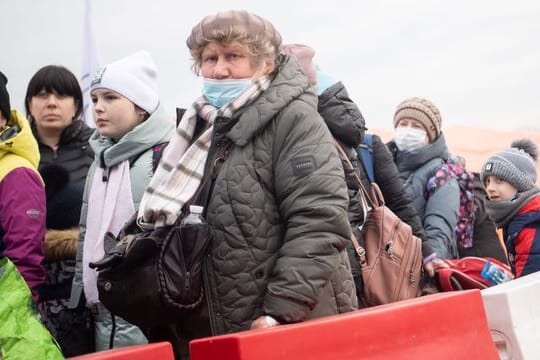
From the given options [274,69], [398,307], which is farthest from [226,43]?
[398,307]

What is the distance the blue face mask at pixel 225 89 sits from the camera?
3756mm

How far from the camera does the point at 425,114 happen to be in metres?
7.01

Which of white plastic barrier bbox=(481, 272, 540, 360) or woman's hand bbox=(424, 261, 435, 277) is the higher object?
white plastic barrier bbox=(481, 272, 540, 360)

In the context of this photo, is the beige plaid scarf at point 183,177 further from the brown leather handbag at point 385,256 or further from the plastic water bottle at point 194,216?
the brown leather handbag at point 385,256

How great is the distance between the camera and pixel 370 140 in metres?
5.12

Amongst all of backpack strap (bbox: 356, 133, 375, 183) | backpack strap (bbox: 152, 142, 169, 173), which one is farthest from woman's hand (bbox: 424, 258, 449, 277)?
backpack strap (bbox: 152, 142, 169, 173)

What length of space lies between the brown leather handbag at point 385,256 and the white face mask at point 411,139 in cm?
241

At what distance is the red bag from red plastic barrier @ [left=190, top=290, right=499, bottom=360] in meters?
0.97

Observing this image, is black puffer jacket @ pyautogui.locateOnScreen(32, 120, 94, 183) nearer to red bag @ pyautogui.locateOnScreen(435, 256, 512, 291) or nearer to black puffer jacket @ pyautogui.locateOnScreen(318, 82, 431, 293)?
black puffer jacket @ pyautogui.locateOnScreen(318, 82, 431, 293)

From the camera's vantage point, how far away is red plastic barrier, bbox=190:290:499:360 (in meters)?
2.91

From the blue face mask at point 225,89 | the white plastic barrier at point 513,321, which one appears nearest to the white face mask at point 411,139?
the white plastic barrier at point 513,321

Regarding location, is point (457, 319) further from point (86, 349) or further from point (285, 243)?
point (86, 349)

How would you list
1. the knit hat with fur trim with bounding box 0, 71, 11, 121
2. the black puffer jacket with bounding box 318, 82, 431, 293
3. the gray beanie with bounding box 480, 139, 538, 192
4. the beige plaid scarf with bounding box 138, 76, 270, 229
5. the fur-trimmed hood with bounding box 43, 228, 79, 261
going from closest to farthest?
1. the beige plaid scarf with bounding box 138, 76, 270, 229
2. the black puffer jacket with bounding box 318, 82, 431, 293
3. the knit hat with fur trim with bounding box 0, 71, 11, 121
4. the fur-trimmed hood with bounding box 43, 228, 79, 261
5. the gray beanie with bounding box 480, 139, 538, 192

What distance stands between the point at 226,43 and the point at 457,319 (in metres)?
1.43
